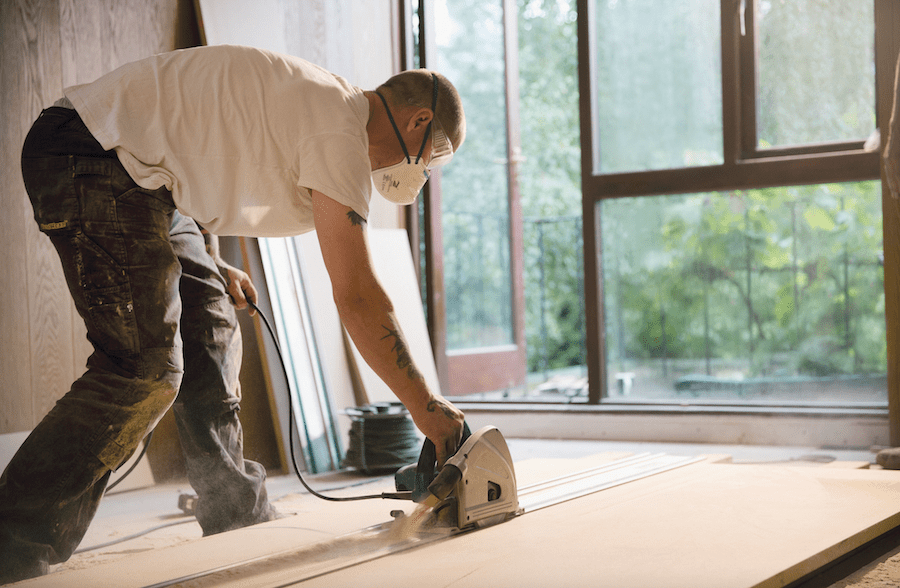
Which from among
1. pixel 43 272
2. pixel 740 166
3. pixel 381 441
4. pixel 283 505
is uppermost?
pixel 740 166

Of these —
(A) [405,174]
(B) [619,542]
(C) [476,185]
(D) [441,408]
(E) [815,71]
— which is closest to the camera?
(B) [619,542]

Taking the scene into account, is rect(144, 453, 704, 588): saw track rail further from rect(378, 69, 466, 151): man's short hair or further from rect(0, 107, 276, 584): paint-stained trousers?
rect(378, 69, 466, 151): man's short hair

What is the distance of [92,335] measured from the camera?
166cm

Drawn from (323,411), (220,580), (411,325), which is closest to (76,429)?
(220,580)

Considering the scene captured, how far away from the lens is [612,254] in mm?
4203

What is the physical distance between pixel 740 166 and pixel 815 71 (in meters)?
0.52

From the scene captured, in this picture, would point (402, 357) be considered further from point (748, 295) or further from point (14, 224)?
point (748, 295)

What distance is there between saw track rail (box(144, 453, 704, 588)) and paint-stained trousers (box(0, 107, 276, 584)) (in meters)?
0.38

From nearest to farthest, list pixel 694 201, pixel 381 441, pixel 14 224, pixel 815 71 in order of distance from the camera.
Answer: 1. pixel 14 224
2. pixel 381 441
3. pixel 815 71
4. pixel 694 201

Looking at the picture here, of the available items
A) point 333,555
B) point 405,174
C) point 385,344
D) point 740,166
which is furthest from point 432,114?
point 740,166

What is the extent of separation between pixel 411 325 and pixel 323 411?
2.78 ft

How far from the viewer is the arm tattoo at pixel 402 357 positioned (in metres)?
1.56

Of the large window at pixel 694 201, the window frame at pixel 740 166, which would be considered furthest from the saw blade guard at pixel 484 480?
the large window at pixel 694 201

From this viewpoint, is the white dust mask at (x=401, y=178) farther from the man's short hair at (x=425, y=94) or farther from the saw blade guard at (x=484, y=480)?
the saw blade guard at (x=484, y=480)
